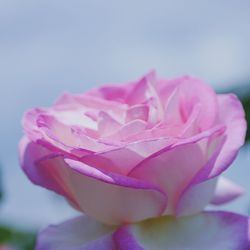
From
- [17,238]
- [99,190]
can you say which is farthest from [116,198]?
[17,238]

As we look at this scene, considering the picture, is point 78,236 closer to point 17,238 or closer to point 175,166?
point 175,166

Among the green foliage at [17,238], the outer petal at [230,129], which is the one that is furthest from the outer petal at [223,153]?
the green foliage at [17,238]

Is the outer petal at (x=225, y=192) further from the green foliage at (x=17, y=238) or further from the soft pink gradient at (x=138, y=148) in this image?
the green foliage at (x=17, y=238)

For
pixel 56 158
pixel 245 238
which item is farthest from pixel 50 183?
pixel 245 238

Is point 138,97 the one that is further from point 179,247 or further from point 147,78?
point 179,247

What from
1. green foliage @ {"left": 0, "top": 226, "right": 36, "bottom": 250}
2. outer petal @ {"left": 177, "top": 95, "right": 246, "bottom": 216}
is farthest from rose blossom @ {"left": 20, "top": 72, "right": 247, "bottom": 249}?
green foliage @ {"left": 0, "top": 226, "right": 36, "bottom": 250}

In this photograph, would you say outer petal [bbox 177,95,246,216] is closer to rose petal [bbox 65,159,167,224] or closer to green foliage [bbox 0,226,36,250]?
rose petal [bbox 65,159,167,224]
